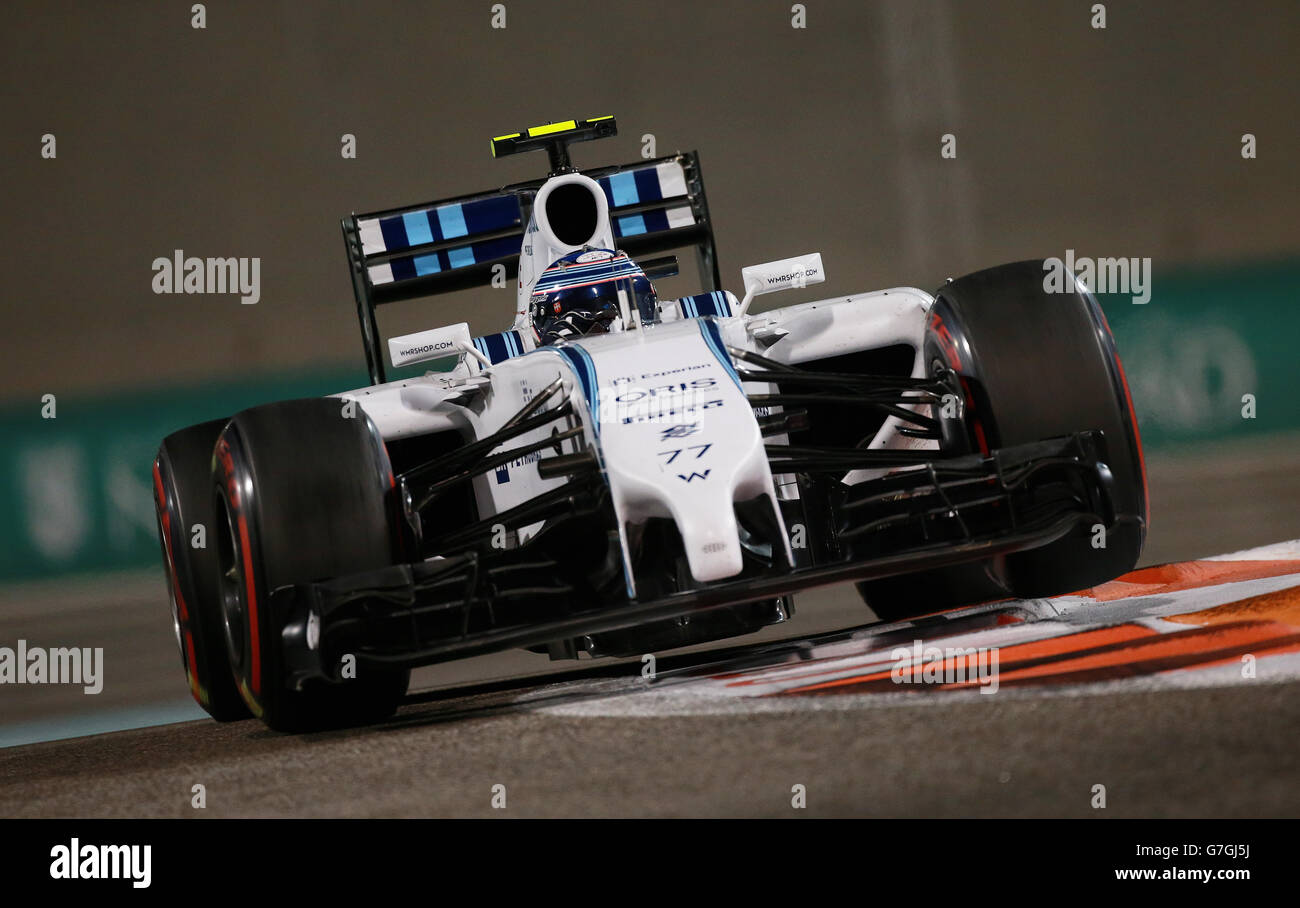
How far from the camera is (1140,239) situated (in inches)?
547

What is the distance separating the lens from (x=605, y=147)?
13.8 metres

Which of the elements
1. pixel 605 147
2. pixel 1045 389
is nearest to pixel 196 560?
pixel 1045 389

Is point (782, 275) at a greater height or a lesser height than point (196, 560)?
greater

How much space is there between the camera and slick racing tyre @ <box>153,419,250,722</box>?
4.59m

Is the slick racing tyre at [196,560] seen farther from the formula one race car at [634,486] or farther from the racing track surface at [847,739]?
the racing track surface at [847,739]

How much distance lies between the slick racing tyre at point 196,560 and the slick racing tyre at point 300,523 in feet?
2.26

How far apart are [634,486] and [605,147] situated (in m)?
10.5

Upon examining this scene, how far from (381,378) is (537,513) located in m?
2.00

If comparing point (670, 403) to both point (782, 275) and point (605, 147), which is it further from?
point (605, 147)

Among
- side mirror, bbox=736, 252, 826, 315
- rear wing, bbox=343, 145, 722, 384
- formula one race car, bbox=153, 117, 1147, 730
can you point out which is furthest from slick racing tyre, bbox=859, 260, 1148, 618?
rear wing, bbox=343, 145, 722, 384

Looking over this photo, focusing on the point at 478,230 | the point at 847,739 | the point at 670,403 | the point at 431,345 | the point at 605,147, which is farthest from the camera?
the point at 605,147

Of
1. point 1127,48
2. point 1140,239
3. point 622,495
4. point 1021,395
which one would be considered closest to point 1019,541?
point 1021,395

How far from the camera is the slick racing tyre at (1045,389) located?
4.05m

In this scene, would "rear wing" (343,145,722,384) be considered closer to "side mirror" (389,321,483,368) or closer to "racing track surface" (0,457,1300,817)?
"side mirror" (389,321,483,368)
